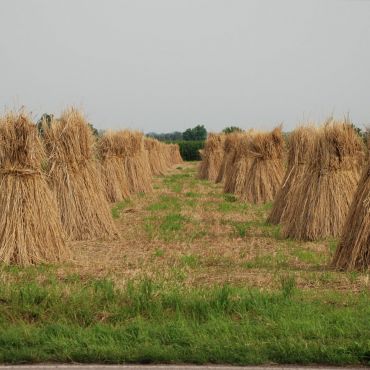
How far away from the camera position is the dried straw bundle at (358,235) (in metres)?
9.70

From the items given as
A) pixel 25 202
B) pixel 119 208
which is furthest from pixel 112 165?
pixel 25 202

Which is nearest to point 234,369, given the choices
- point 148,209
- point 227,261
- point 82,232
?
point 227,261

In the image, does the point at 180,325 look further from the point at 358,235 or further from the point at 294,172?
the point at 294,172

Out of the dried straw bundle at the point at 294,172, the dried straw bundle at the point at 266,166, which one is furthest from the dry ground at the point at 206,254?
the dried straw bundle at the point at 266,166

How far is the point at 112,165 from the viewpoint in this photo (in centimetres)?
2441

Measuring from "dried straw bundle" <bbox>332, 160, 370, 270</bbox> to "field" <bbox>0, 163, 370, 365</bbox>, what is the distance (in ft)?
1.05

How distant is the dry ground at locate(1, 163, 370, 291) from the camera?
9277 mm

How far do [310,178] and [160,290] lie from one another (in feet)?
23.7

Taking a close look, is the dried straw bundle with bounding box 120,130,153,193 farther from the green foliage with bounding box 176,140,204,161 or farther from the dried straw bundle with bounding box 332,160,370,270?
the green foliage with bounding box 176,140,204,161

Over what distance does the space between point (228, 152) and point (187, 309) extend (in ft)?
86.6

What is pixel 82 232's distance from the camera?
14180mm

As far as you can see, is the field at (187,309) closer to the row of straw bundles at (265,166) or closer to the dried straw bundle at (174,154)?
the row of straw bundles at (265,166)

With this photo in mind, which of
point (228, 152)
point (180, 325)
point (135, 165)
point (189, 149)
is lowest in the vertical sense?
point (180, 325)

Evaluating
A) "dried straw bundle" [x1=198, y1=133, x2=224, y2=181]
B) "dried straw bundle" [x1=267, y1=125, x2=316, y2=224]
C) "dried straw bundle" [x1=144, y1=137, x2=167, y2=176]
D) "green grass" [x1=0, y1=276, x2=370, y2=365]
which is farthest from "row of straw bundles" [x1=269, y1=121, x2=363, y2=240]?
"dried straw bundle" [x1=144, y1=137, x2=167, y2=176]
